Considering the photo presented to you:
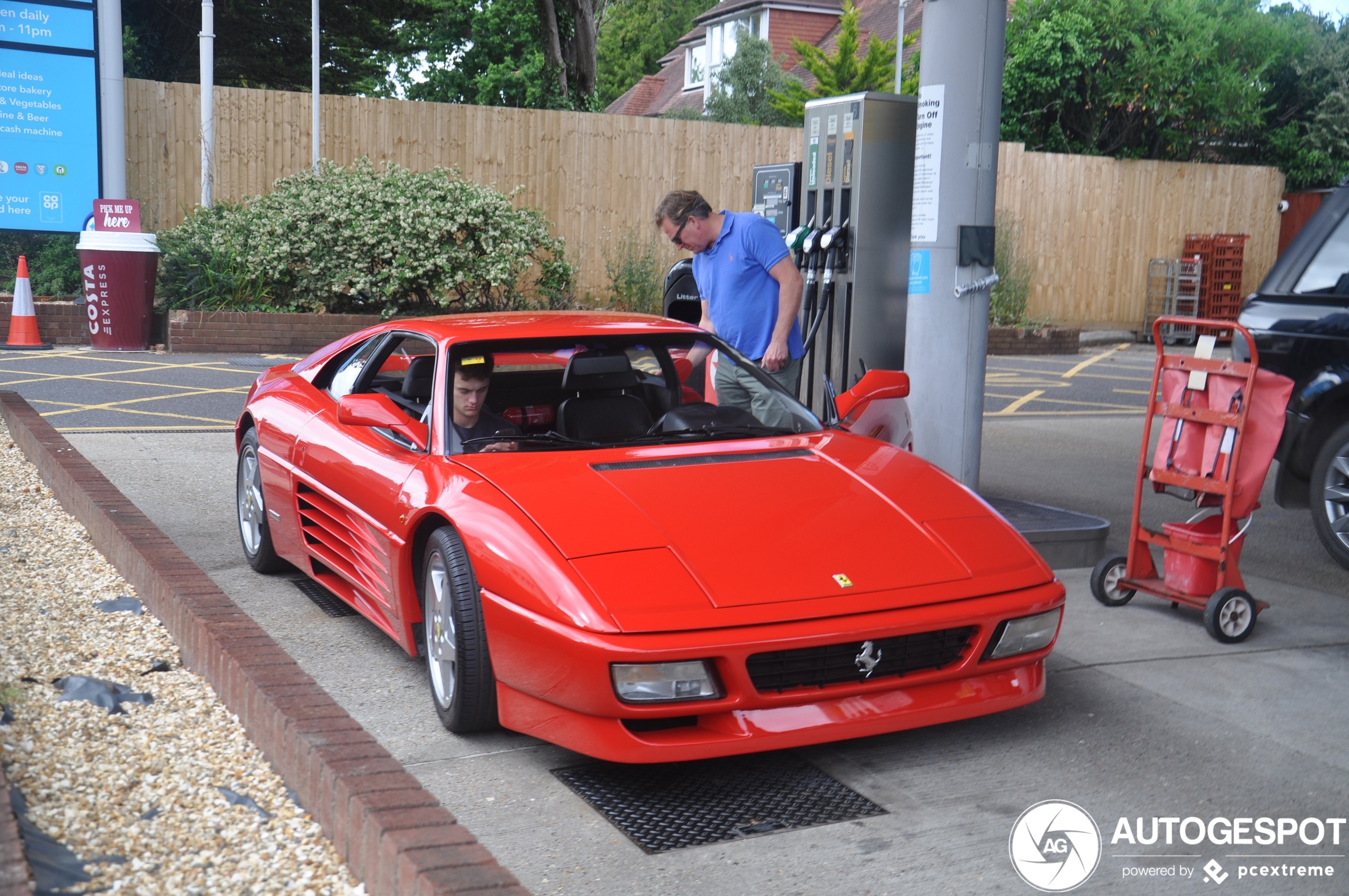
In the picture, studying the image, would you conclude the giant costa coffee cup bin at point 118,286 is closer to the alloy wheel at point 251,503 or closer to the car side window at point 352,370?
the alloy wheel at point 251,503

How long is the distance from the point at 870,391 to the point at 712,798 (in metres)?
1.88

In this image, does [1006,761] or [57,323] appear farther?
[57,323]

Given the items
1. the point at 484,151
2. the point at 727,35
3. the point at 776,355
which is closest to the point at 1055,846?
the point at 776,355

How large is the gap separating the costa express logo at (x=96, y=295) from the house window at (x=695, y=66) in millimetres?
38443

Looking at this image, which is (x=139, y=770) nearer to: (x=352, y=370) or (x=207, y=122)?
(x=352, y=370)

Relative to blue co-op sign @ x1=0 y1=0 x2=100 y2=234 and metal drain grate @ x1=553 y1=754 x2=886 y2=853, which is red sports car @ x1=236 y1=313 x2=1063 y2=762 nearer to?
metal drain grate @ x1=553 y1=754 x2=886 y2=853

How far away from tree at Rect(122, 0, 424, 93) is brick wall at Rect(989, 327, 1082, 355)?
41.7 ft

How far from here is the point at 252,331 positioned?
1398cm

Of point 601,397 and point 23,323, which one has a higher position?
point 601,397

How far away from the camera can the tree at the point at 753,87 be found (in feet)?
121

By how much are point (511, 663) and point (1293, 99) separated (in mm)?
26055

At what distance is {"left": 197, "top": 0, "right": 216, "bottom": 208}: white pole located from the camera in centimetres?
1535

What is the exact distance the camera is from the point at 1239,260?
2175cm

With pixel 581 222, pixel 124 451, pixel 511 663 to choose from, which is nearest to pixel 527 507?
pixel 511 663
